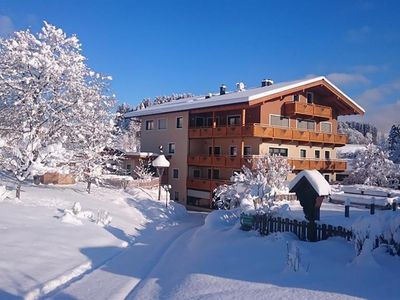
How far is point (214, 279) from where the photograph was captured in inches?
356

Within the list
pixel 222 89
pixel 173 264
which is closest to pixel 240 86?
pixel 222 89

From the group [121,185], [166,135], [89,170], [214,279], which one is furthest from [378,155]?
[214,279]

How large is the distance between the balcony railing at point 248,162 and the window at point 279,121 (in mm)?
3381

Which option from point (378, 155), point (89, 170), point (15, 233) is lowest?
point (15, 233)

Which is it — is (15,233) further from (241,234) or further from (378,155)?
Answer: (378,155)

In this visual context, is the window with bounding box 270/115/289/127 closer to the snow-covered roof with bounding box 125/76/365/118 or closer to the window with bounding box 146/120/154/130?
the snow-covered roof with bounding box 125/76/365/118

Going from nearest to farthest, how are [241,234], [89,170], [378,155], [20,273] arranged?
[20,273] < [241,234] < [89,170] < [378,155]

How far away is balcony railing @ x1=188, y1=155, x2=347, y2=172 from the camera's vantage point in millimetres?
30128

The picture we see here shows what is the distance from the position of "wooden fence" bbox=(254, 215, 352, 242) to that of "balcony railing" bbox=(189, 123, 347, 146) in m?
16.2

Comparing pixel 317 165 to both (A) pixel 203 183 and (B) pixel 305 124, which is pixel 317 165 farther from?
(A) pixel 203 183

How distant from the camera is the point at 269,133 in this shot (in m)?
30.6

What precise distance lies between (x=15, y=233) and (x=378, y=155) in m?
33.3

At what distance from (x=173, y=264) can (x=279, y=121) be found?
23489mm

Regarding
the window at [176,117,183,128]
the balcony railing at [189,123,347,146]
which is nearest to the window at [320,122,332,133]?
the balcony railing at [189,123,347,146]
